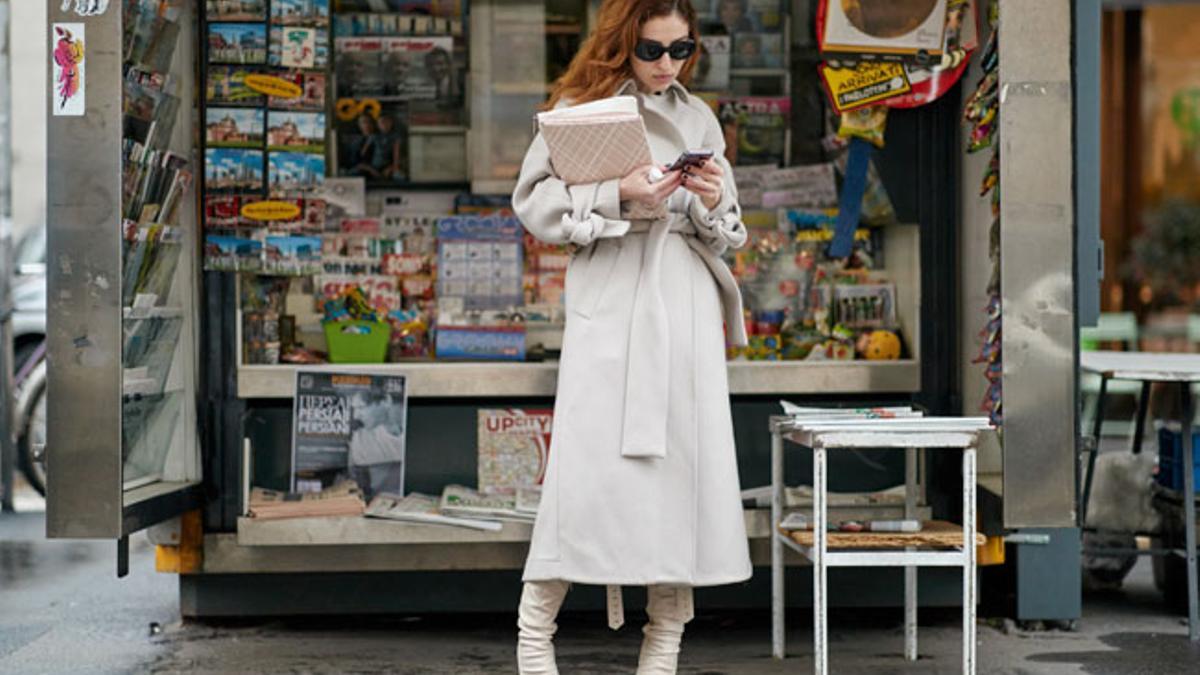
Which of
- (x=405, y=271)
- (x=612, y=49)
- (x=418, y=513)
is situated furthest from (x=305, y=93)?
(x=612, y=49)

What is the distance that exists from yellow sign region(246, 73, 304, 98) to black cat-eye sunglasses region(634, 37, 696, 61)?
1.84 meters

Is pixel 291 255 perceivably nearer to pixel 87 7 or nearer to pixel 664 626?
pixel 87 7

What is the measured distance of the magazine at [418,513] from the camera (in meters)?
5.55

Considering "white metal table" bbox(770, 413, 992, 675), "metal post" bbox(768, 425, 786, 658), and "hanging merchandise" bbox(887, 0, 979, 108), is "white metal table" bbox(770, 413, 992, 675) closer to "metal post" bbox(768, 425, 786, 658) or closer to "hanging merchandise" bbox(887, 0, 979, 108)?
"metal post" bbox(768, 425, 786, 658)

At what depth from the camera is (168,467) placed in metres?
5.59

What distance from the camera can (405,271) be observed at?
6156mm

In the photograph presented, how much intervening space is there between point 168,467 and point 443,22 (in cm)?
190

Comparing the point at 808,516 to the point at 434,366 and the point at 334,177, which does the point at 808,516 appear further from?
the point at 334,177

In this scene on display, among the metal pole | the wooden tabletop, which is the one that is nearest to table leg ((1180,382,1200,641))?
the wooden tabletop

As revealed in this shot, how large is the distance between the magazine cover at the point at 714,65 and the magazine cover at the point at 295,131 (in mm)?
1330

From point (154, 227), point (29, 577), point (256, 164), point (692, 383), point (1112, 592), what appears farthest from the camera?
point (29, 577)

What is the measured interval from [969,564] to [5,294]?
21.2 feet

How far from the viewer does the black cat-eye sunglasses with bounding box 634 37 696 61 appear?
4.39m

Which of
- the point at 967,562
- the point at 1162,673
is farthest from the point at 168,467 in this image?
the point at 1162,673
